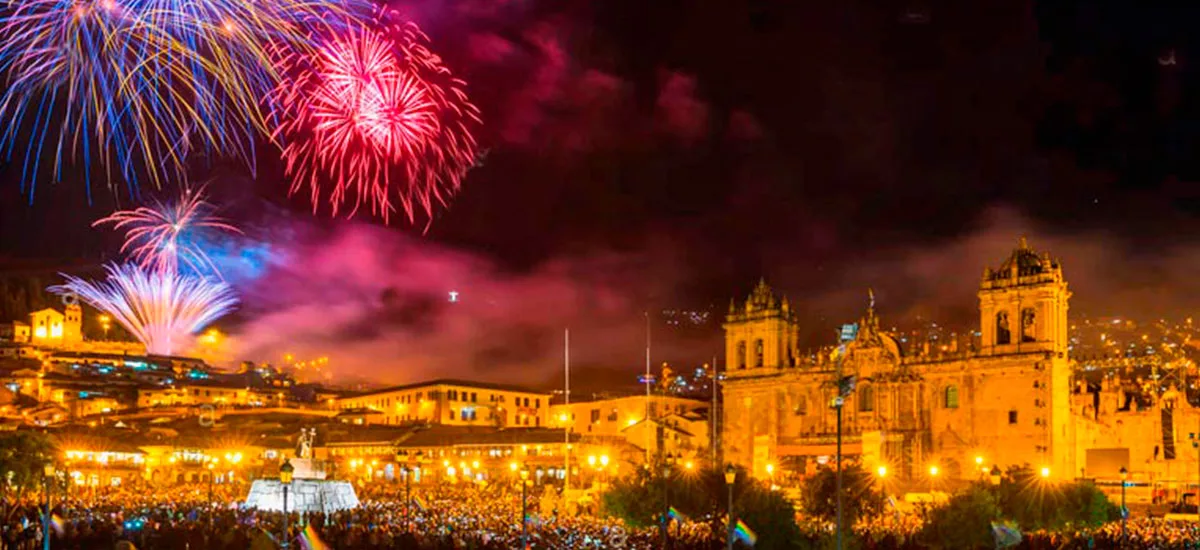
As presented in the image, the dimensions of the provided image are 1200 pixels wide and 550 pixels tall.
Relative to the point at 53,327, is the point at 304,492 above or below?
below

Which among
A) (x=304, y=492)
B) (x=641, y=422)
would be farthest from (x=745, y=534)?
(x=641, y=422)

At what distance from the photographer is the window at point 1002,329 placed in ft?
204

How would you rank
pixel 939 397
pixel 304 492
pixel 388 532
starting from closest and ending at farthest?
pixel 388 532 < pixel 304 492 < pixel 939 397

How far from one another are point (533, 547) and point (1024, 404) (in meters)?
38.0

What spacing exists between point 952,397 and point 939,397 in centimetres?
66

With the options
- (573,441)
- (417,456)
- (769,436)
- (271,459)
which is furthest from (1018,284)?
(271,459)

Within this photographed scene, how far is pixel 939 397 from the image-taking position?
6344cm

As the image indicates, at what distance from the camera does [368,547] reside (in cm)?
2912

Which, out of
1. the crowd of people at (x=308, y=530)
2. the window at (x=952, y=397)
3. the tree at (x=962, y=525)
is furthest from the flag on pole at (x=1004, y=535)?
the window at (x=952, y=397)

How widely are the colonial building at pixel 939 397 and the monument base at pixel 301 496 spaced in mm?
27143

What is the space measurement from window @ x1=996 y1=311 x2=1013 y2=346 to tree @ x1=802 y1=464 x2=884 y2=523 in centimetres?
1803

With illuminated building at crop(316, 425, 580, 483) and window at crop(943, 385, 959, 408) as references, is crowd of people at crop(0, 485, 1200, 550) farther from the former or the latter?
illuminated building at crop(316, 425, 580, 483)

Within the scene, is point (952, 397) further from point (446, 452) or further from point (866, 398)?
point (446, 452)

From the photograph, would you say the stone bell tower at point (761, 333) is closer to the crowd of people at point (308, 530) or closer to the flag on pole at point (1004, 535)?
the crowd of people at point (308, 530)
